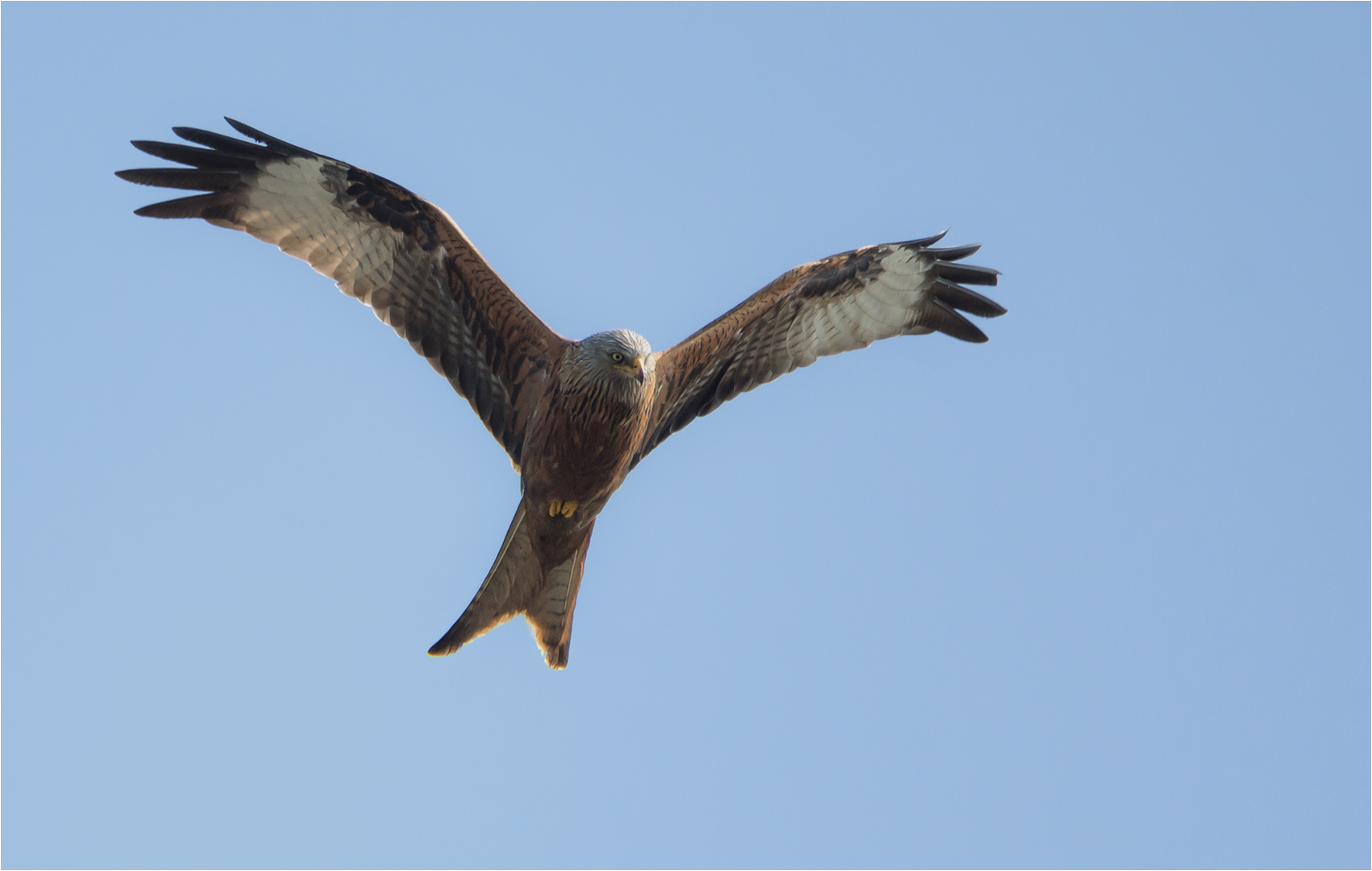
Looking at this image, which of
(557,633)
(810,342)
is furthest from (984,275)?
(557,633)

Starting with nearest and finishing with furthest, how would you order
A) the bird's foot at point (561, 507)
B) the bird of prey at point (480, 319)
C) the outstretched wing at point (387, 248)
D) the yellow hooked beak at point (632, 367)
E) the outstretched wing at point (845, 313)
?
the yellow hooked beak at point (632, 367) → the bird's foot at point (561, 507) → the bird of prey at point (480, 319) → the outstretched wing at point (387, 248) → the outstretched wing at point (845, 313)

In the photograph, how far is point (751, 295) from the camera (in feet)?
31.1

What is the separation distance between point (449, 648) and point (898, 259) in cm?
439

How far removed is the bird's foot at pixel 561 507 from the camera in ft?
28.6

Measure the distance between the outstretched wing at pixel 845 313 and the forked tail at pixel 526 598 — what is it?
3.56 ft

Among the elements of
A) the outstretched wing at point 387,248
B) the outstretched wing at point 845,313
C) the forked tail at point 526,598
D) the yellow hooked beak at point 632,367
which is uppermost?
the outstretched wing at point 845,313

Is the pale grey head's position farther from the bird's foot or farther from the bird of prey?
the bird's foot

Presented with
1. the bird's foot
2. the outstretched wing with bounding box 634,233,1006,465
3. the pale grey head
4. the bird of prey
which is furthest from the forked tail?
the pale grey head

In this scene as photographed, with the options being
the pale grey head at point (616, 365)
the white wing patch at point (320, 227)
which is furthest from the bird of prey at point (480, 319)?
the pale grey head at point (616, 365)

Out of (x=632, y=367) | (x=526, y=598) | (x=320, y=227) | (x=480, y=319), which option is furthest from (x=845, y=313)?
(x=320, y=227)

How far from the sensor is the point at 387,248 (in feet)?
30.8

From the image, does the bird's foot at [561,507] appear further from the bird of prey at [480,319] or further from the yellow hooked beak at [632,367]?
the yellow hooked beak at [632,367]

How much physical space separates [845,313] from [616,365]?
8.75 feet

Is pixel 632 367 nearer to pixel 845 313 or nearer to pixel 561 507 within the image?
pixel 561 507
